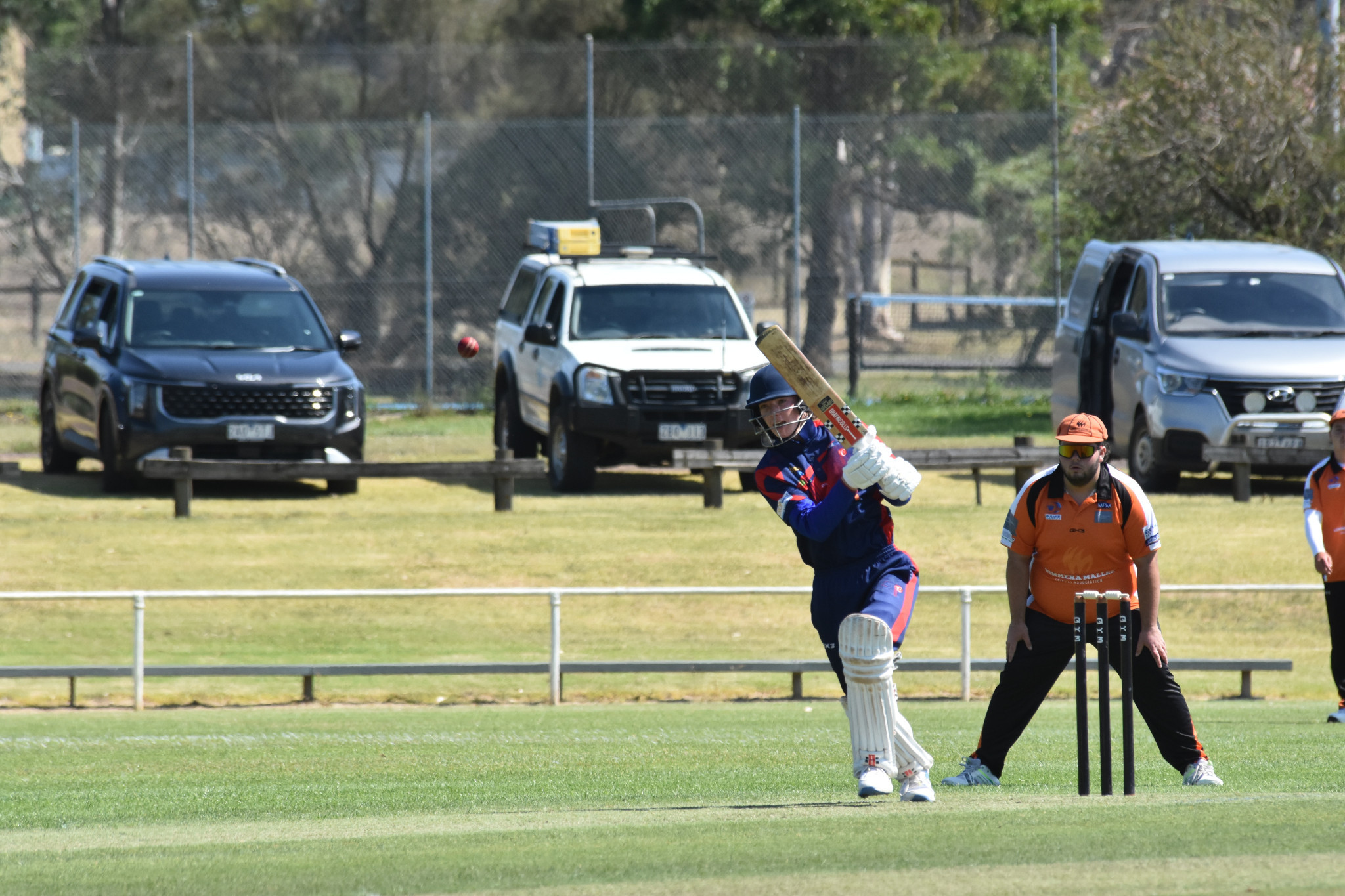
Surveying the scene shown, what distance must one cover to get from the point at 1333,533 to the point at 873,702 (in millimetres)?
4888

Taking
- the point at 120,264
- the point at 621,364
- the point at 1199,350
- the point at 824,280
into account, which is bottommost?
the point at 621,364

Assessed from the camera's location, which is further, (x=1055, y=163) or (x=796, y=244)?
(x=796, y=244)

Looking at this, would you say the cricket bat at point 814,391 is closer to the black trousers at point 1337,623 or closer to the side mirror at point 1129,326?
the black trousers at point 1337,623

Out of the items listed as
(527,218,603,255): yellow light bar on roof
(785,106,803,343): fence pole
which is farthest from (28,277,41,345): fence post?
(785,106,803,343): fence pole

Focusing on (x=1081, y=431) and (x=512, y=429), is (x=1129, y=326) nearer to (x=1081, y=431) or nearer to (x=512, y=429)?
(x=512, y=429)

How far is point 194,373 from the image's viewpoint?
17.1 meters

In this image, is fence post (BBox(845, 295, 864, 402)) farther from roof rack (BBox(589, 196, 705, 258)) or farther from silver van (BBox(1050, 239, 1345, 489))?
silver van (BBox(1050, 239, 1345, 489))

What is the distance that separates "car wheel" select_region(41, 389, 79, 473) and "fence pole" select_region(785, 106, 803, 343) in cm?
1033

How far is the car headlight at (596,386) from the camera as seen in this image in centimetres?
1756

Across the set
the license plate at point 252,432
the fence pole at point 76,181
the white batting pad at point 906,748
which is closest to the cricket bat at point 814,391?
the white batting pad at point 906,748

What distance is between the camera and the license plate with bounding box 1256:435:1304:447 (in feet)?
→ 53.8

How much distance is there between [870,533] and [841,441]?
0.37m

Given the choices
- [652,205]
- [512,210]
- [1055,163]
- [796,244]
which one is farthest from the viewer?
[652,205]

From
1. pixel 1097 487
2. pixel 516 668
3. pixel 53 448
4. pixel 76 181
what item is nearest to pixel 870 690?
pixel 1097 487
